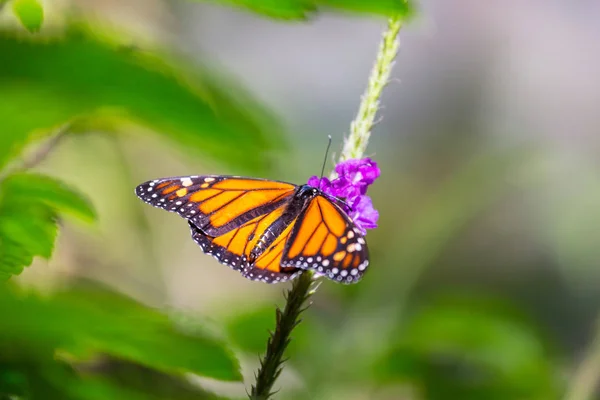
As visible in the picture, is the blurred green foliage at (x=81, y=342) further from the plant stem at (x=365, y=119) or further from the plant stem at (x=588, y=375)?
the plant stem at (x=588, y=375)

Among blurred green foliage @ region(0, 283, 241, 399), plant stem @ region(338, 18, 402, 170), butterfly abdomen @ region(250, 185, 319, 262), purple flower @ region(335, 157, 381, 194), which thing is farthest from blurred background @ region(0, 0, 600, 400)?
blurred green foliage @ region(0, 283, 241, 399)

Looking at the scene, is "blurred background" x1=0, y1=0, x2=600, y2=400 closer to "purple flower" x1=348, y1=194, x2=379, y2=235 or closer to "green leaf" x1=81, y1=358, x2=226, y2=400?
"green leaf" x1=81, y1=358, x2=226, y2=400

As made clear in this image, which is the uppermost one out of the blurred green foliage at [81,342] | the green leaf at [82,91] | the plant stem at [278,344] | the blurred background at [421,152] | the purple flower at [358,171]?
the blurred background at [421,152]

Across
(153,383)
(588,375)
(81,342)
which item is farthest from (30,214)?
(588,375)

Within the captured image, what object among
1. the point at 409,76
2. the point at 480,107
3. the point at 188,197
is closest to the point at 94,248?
the point at 188,197

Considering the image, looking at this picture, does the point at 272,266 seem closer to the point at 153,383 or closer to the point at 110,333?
the point at 153,383

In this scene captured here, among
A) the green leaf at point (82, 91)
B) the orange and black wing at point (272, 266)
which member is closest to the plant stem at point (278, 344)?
the orange and black wing at point (272, 266)
